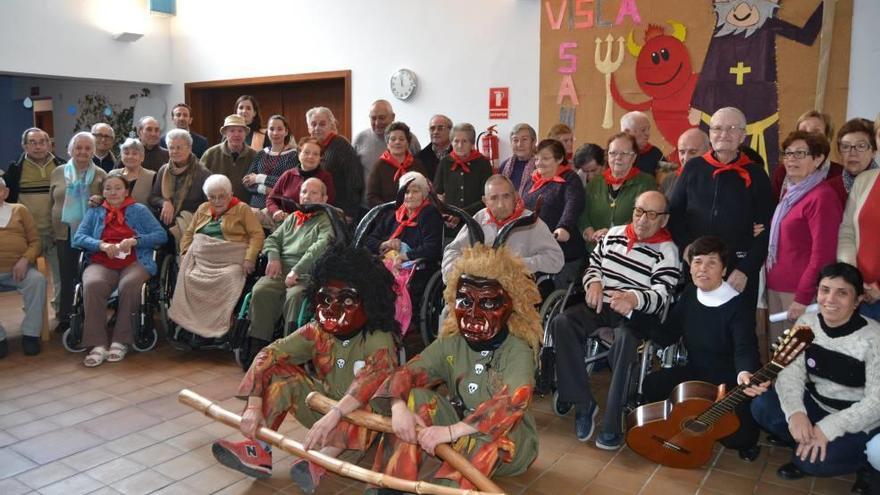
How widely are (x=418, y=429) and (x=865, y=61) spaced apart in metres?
4.24

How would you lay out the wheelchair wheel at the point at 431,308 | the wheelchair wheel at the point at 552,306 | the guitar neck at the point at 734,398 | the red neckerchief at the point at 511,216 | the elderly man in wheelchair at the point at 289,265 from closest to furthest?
the guitar neck at the point at 734,398 → the wheelchair wheel at the point at 552,306 → the red neckerchief at the point at 511,216 → the wheelchair wheel at the point at 431,308 → the elderly man in wheelchair at the point at 289,265

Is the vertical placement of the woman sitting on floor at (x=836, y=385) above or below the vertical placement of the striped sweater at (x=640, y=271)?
below

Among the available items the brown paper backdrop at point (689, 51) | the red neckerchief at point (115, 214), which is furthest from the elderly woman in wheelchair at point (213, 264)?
the brown paper backdrop at point (689, 51)

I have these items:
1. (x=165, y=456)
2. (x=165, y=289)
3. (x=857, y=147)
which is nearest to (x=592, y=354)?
(x=857, y=147)

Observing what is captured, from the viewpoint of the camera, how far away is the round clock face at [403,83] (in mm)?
6816

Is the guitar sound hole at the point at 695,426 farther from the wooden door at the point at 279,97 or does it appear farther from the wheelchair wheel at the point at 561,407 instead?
the wooden door at the point at 279,97

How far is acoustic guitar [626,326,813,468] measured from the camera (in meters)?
2.76

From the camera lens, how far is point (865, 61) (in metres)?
4.77

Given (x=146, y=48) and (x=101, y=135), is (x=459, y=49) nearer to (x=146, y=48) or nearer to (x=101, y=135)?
(x=101, y=135)

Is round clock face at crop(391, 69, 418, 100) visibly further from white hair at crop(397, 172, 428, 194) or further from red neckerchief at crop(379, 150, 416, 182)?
white hair at crop(397, 172, 428, 194)

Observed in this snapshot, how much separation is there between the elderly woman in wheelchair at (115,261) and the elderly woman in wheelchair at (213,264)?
217 mm

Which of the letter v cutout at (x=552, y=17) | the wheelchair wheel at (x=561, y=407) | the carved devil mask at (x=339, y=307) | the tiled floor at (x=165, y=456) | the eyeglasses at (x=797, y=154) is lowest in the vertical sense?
the tiled floor at (x=165, y=456)

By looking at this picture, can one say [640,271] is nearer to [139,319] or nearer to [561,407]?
[561,407]

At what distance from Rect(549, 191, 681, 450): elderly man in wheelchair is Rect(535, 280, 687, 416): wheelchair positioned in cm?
5
